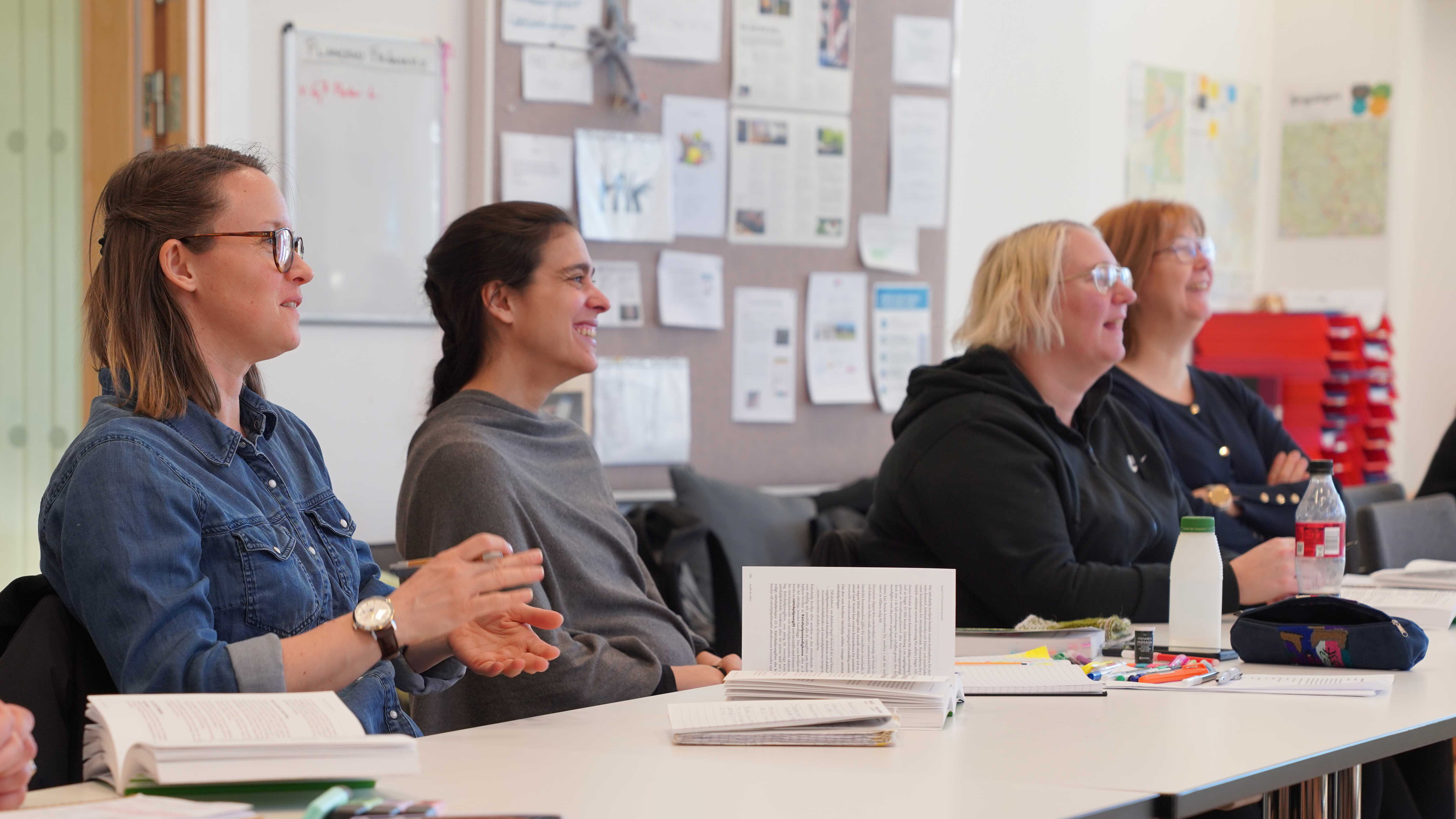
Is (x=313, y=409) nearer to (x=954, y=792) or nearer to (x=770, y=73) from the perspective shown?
(x=770, y=73)

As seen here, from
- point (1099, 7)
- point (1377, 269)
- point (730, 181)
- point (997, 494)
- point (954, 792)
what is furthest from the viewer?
point (1377, 269)

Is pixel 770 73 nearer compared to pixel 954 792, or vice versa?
pixel 954 792

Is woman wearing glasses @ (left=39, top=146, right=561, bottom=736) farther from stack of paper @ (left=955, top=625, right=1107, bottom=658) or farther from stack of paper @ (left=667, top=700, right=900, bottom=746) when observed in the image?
stack of paper @ (left=955, top=625, right=1107, bottom=658)

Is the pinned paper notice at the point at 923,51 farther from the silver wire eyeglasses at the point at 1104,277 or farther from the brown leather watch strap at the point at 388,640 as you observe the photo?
the brown leather watch strap at the point at 388,640

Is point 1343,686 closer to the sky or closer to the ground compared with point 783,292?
closer to the ground

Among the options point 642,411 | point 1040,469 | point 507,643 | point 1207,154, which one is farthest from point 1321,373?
point 507,643

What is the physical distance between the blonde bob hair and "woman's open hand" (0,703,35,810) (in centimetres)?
192

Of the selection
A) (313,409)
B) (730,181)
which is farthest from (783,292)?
(313,409)

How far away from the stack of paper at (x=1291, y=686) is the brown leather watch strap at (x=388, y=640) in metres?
0.90

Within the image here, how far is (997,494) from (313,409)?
162 cm

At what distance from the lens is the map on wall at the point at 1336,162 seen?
572cm

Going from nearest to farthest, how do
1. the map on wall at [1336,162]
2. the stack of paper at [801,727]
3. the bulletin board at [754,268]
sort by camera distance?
the stack of paper at [801,727], the bulletin board at [754,268], the map on wall at [1336,162]

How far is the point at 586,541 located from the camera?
2234 mm

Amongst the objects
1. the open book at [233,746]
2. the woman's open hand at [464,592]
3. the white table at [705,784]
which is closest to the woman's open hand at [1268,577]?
A: the white table at [705,784]
